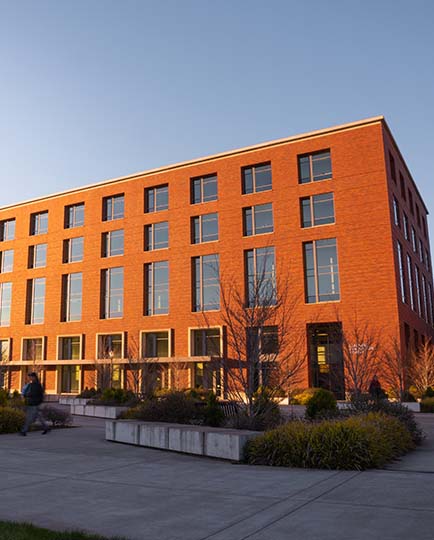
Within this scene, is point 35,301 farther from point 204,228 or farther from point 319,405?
point 319,405

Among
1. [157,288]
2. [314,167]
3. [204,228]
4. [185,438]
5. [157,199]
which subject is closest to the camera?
[185,438]

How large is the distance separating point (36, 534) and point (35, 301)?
162 ft

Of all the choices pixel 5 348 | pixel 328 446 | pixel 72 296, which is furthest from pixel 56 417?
pixel 5 348

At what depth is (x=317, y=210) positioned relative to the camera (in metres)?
39.1

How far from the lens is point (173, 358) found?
4156 cm

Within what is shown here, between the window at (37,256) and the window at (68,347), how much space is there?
A: 26.3 feet

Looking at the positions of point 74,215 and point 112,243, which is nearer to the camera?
point 112,243

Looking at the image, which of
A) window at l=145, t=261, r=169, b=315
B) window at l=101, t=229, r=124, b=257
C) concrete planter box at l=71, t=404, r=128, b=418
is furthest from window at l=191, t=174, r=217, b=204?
concrete planter box at l=71, t=404, r=128, b=418

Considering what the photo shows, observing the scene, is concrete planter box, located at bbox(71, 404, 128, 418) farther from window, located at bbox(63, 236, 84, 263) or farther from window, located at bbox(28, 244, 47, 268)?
window, located at bbox(28, 244, 47, 268)

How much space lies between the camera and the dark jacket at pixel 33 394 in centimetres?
1538

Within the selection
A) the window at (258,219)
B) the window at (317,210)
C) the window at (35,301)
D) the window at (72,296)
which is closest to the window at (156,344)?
the window at (72,296)

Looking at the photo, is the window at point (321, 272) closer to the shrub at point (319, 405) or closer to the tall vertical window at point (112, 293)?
the tall vertical window at point (112, 293)

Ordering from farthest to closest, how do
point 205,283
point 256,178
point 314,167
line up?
point 205,283 → point 256,178 → point 314,167

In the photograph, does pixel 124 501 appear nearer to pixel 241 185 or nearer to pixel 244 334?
pixel 244 334
